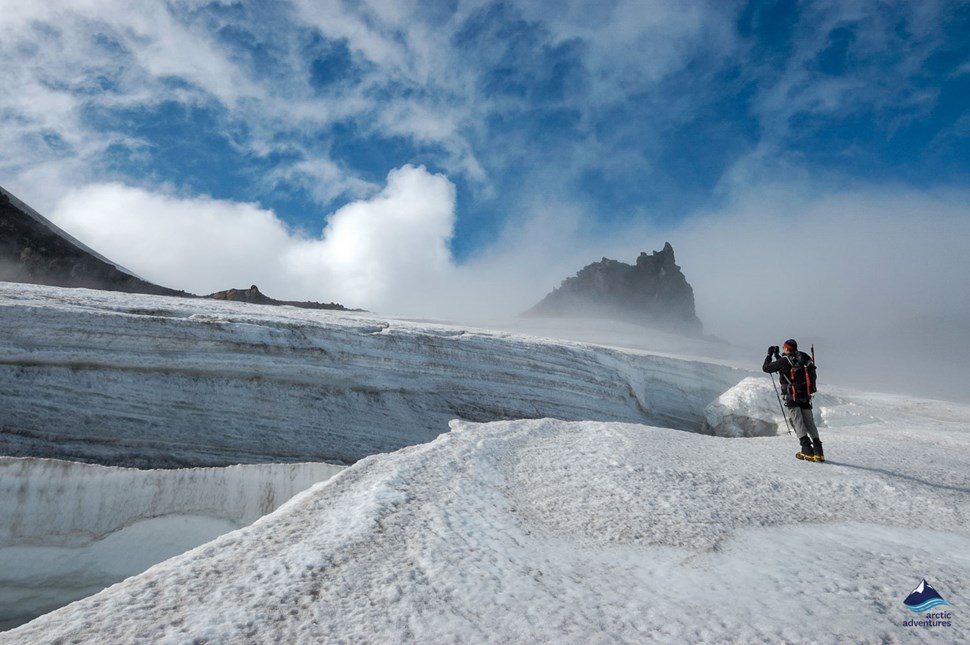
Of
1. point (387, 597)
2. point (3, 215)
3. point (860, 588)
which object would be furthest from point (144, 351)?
point (3, 215)

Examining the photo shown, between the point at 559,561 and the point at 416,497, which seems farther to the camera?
the point at 416,497

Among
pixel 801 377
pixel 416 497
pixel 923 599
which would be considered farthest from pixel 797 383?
pixel 416 497

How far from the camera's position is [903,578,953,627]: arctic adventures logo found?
2.16m

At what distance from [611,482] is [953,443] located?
6.24 metres

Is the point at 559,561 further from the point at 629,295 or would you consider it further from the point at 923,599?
the point at 629,295

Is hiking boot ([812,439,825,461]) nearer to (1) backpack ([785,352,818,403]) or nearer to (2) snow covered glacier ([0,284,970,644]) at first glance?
(2) snow covered glacier ([0,284,970,644])

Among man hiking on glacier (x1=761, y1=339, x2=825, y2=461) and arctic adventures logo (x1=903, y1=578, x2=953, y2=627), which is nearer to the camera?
arctic adventures logo (x1=903, y1=578, x2=953, y2=627)

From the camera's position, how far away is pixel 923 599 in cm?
233

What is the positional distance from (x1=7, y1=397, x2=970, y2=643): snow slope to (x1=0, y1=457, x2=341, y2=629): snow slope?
10.1ft

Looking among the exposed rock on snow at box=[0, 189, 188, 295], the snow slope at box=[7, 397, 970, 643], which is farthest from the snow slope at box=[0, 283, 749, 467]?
the exposed rock on snow at box=[0, 189, 188, 295]

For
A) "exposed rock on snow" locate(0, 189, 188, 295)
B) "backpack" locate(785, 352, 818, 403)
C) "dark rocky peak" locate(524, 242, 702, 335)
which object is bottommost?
"backpack" locate(785, 352, 818, 403)

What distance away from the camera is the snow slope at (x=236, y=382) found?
7867 millimetres

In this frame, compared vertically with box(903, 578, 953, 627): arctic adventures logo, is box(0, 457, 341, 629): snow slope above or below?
below

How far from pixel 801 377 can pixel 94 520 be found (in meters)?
7.75
